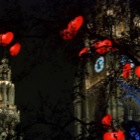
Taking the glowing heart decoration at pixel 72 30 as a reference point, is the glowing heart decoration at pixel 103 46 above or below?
below

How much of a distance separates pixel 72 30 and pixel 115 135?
3.08m

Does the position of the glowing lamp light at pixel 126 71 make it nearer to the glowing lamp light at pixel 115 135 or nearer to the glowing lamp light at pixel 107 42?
the glowing lamp light at pixel 107 42

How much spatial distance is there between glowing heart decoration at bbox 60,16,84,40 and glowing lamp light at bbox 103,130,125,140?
9.31 feet

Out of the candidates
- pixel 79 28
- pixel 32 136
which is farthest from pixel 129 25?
pixel 32 136

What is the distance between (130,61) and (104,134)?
2100mm

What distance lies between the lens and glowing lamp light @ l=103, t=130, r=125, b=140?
48.6ft

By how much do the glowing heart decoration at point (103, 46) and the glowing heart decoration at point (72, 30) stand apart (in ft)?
2.10

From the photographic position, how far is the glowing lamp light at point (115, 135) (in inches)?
584

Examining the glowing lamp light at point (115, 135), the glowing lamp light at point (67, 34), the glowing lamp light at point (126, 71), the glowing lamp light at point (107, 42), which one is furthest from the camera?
the glowing lamp light at point (126, 71)

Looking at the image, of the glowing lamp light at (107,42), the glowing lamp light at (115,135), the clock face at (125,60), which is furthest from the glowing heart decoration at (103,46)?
the glowing lamp light at (115,135)

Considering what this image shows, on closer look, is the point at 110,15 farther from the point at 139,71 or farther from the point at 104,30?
the point at 139,71

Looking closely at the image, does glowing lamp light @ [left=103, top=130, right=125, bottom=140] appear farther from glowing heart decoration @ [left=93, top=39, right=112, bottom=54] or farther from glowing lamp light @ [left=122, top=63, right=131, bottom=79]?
glowing heart decoration @ [left=93, top=39, right=112, bottom=54]

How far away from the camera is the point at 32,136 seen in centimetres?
1552

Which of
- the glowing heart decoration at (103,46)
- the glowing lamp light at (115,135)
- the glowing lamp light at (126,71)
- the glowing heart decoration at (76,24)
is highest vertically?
the glowing heart decoration at (76,24)
